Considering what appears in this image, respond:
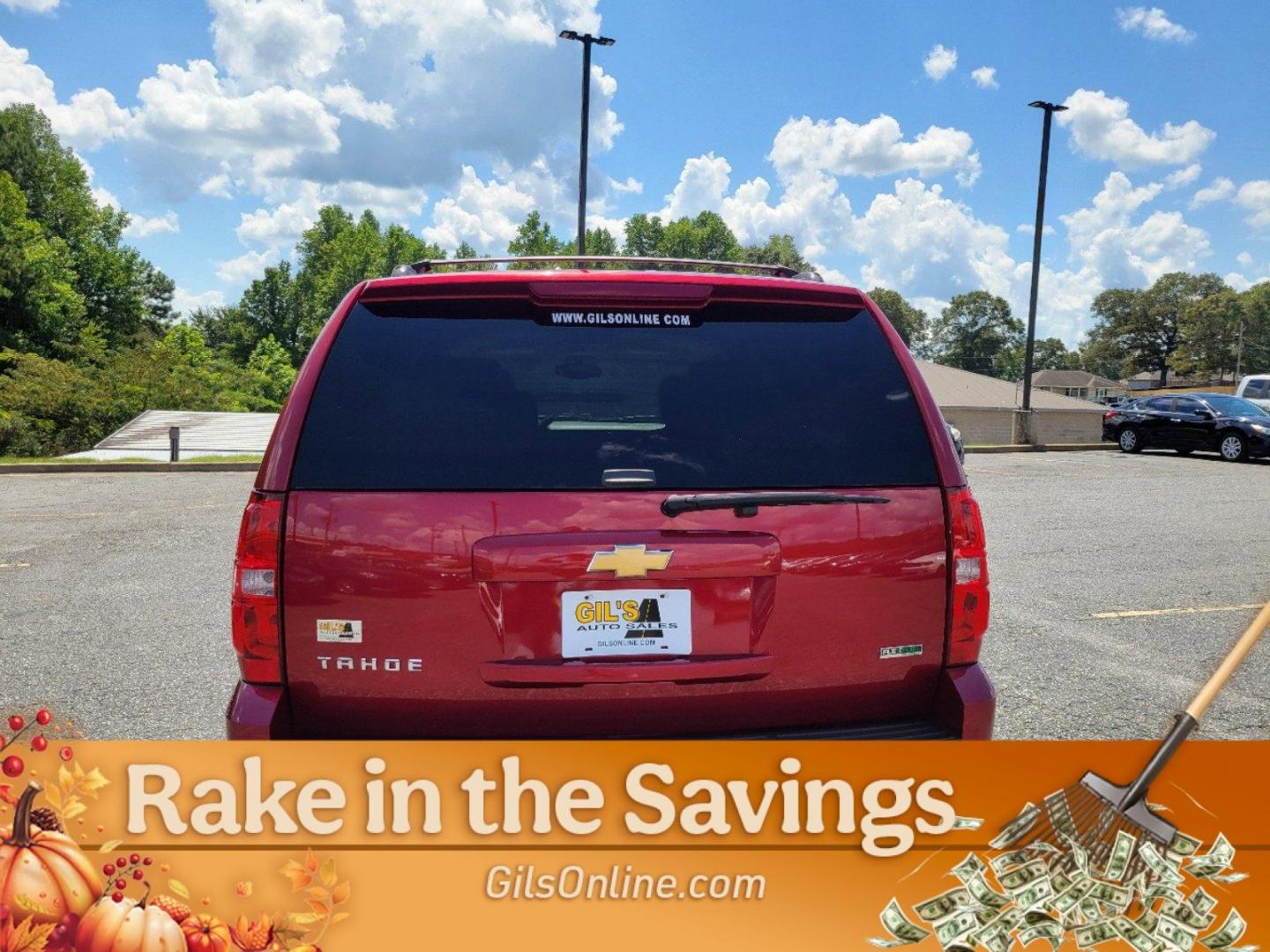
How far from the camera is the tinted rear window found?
7.51ft

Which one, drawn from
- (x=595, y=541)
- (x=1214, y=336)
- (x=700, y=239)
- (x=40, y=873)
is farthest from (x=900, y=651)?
(x=1214, y=336)

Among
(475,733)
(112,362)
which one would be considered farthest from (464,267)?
(112,362)

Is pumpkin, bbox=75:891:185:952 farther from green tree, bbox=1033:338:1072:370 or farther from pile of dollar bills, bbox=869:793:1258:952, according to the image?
green tree, bbox=1033:338:1072:370

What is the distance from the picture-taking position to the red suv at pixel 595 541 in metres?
2.26

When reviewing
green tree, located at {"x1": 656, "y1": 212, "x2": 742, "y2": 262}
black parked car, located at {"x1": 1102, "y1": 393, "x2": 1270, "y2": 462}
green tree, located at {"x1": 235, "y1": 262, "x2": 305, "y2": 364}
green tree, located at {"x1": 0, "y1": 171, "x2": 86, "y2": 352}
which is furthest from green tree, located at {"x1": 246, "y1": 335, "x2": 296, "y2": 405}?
black parked car, located at {"x1": 1102, "y1": 393, "x2": 1270, "y2": 462}

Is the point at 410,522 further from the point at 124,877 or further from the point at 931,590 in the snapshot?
the point at 931,590

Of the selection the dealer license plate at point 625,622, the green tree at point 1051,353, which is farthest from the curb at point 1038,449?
the green tree at point 1051,353

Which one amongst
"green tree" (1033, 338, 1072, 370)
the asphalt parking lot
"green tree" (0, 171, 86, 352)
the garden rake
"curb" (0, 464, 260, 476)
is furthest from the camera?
"green tree" (1033, 338, 1072, 370)

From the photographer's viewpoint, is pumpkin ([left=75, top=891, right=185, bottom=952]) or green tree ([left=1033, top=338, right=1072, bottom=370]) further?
green tree ([left=1033, top=338, right=1072, bottom=370])

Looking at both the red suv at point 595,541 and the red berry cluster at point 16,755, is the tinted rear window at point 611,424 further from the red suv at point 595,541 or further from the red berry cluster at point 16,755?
the red berry cluster at point 16,755

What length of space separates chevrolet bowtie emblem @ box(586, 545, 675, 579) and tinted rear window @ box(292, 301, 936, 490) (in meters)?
0.16

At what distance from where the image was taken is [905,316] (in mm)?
140750

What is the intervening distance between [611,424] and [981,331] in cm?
13177

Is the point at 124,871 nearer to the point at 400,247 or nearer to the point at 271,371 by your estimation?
the point at 271,371
